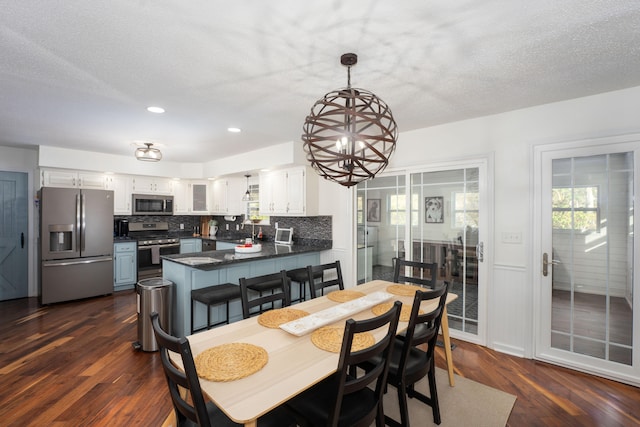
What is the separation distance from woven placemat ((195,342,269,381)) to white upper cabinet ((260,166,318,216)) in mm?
2946

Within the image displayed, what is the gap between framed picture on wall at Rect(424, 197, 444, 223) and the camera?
348 cm

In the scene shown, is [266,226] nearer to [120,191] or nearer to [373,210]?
[373,210]

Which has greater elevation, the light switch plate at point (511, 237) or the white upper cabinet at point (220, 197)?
the white upper cabinet at point (220, 197)

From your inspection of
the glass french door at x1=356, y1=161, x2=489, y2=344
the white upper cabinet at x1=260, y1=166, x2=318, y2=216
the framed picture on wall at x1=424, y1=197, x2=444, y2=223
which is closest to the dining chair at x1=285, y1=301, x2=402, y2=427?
the glass french door at x1=356, y1=161, x2=489, y2=344

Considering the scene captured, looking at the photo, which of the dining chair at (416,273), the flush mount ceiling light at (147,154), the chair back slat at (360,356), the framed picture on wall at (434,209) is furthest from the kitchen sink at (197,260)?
the framed picture on wall at (434,209)

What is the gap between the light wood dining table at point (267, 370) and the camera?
109cm

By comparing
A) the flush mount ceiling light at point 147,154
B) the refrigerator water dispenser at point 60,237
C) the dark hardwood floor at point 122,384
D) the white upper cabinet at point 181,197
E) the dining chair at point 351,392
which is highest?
the flush mount ceiling light at point 147,154

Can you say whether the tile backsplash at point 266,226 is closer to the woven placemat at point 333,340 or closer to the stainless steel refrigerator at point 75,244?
the stainless steel refrigerator at point 75,244

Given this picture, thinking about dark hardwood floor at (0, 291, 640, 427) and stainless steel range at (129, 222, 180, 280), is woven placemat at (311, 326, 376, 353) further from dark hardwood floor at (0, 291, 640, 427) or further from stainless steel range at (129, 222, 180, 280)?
stainless steel range at (129, 222, 180, 280)

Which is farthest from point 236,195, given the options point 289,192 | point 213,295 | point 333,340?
point 333,340

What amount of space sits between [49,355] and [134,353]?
31.1 inches

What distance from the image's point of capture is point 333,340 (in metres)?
1.60

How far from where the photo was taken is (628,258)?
2525 millimetres

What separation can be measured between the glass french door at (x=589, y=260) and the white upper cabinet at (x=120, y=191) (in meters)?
6.23
